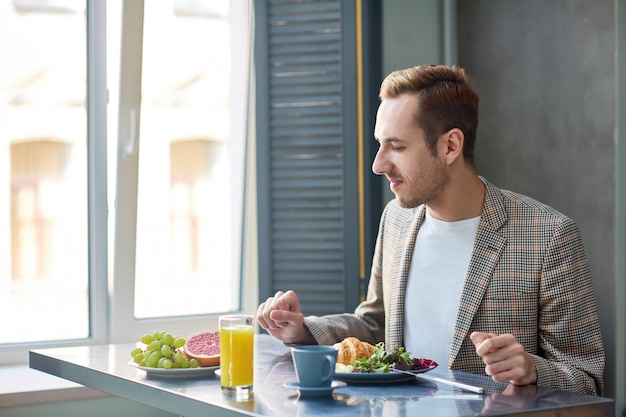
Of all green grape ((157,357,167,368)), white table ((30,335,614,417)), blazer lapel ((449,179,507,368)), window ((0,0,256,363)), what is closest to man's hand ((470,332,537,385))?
white table ((30,335,614,417))

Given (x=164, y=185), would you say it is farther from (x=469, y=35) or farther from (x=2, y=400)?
(x=469, y=35)

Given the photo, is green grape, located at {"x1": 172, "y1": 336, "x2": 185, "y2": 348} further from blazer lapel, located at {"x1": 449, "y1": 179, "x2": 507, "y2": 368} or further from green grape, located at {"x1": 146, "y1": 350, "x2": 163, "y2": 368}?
blazer lapel, located at {"x1": 449, "y1": 179, "x2": 507, "y2": 368}

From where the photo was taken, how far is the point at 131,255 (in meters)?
3.29

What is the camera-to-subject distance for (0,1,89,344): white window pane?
316 cm

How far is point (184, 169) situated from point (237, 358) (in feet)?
6.65

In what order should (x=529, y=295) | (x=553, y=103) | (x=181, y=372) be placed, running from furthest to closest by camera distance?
(x=553, y=103) → (x=529, y=295) → (x=181, y=372)

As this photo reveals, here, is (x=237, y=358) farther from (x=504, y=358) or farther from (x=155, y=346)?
(x=504, y=358)

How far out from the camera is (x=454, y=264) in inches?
84.1

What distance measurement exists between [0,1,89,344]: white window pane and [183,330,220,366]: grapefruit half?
5.05 ft

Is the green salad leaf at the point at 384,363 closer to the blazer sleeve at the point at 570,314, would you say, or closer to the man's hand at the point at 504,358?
the man's hand at the point at 504,358

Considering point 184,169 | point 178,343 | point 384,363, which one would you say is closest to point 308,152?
point 184,169

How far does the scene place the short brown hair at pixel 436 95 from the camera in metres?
2.13

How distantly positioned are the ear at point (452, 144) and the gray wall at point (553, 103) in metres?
0.91

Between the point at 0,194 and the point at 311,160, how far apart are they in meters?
1.12
